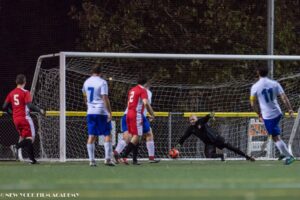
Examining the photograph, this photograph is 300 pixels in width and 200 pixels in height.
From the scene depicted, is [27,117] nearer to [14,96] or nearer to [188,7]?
[14,96]

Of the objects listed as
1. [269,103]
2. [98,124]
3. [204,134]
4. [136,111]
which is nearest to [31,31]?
[204,134]

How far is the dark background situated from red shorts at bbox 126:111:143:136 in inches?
466

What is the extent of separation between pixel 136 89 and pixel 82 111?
5392 mm

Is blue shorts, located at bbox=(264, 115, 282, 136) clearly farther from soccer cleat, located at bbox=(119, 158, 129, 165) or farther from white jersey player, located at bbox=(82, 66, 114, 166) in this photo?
white jersey player, located at bbox=(82, 66, 114, 166)

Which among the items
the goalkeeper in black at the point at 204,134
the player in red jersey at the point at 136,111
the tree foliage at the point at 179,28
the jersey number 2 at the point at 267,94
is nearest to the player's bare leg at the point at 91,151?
the player in red jersey at the point at 136,111

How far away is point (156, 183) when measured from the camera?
11906 mm

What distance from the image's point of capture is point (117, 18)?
29.6 metres

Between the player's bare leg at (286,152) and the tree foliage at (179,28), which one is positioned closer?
the player's bare leg at (286,152)

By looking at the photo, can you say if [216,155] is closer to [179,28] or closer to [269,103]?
[269,103]

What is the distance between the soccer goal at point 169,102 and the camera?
22531 millimetres

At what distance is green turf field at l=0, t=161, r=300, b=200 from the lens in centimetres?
993

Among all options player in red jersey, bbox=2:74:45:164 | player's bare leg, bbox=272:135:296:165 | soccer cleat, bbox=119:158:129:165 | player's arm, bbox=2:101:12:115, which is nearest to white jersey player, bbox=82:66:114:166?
soccer cleat, bbox=119:158:129:165

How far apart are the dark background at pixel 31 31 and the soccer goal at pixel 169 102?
482 centimetres

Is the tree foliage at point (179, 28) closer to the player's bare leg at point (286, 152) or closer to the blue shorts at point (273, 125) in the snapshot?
the blue shorts at point (273, 125)
